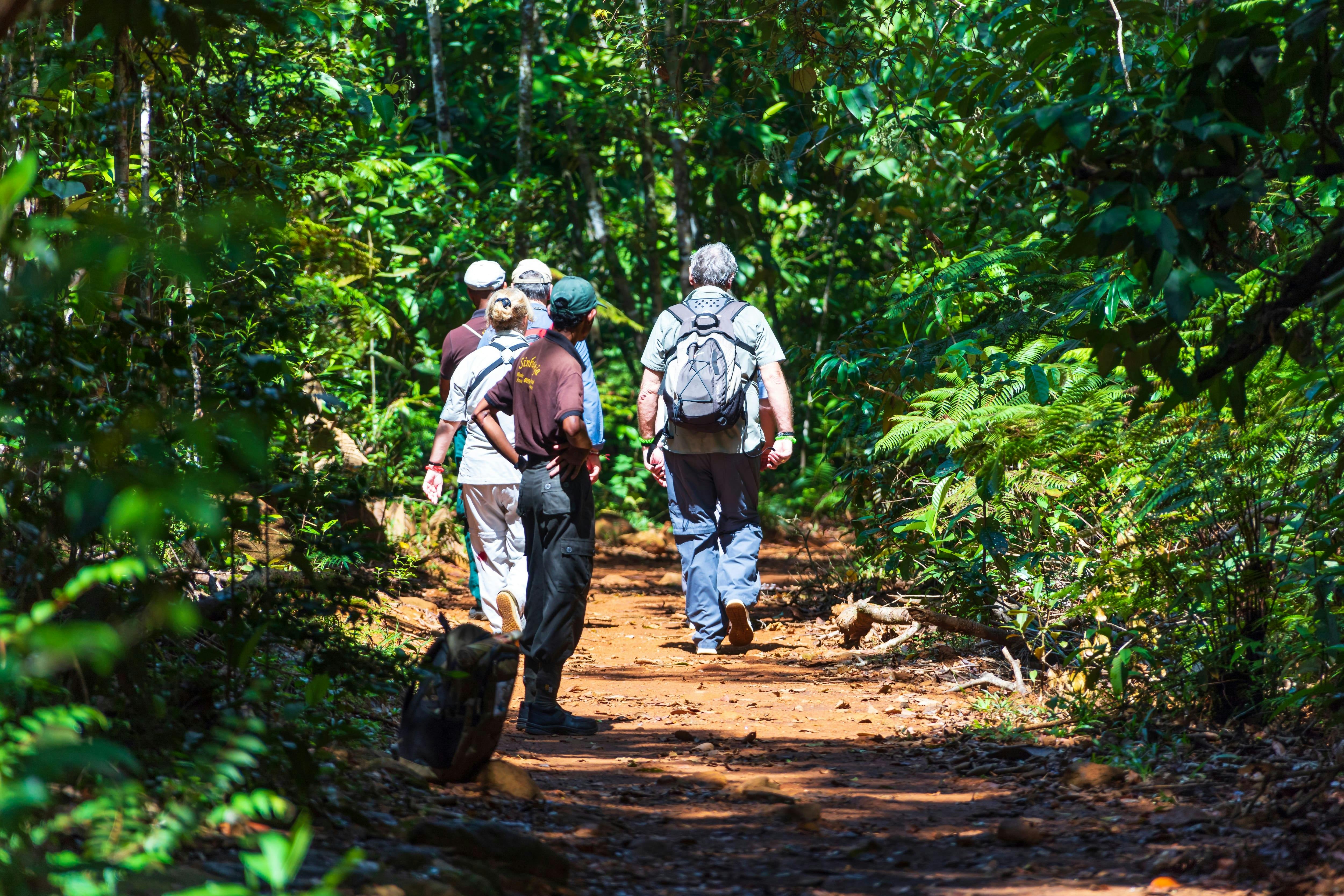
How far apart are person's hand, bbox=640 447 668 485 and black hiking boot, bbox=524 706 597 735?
7.92 feet

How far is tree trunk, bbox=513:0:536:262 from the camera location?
1124 cm

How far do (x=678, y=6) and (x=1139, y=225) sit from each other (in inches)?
213

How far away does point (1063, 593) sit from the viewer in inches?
197

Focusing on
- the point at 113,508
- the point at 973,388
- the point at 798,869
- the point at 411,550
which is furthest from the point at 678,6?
the point at 113,508

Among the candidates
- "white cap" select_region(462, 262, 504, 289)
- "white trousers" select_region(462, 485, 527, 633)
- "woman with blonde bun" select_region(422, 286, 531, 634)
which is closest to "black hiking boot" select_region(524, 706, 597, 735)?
"woman with blonde bun" select_region(422, 286, 531, 634)

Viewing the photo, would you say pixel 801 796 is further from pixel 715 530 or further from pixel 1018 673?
pixel 715 530

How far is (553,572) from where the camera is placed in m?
5.49

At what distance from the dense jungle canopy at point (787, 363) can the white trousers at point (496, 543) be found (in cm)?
106

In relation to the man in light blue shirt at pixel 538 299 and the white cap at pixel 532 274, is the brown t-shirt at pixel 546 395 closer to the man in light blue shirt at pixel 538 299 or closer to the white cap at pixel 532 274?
the man in light blue shirt at pixel 538 299

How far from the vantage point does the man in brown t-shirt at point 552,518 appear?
215 inches

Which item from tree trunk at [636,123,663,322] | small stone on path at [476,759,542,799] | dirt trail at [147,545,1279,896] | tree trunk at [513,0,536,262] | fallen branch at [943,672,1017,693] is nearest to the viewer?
dirt trail at [147,545,1279,896]

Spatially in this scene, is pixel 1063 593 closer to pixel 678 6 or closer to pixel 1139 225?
pixel 1139 225

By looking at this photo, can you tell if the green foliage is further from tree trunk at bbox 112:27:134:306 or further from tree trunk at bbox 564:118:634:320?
tree trunk at bbox 564:118:634:320

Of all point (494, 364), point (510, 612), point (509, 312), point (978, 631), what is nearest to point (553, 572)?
point (510, 612)
